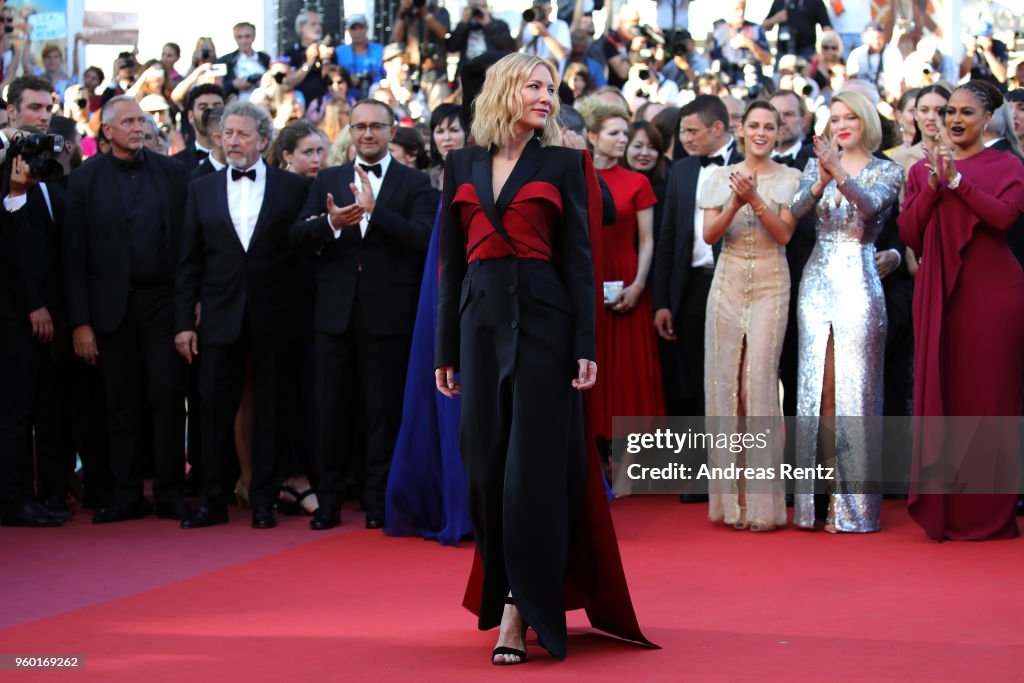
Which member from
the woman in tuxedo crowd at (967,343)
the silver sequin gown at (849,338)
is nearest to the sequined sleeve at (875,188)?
the silver sequin gown at (849,338)

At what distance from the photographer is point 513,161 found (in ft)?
14.4

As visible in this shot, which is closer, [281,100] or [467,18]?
[281,100]

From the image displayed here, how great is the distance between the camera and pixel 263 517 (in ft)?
22.6

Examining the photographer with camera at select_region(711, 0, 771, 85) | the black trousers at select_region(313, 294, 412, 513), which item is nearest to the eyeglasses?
the black trousers at select_region(313, 294, 412, 513)

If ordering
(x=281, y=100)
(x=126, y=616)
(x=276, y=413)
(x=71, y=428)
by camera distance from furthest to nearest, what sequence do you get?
(x=281, y=100) < (x=71, y=428) < (x=276, y=413) < (x=126, y=616)

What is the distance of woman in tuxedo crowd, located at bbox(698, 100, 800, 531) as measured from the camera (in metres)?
6.65

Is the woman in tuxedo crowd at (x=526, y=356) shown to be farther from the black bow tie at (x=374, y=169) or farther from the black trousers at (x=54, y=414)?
the black trousers at (x=54, y=414)

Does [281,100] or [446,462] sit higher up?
[281,100]

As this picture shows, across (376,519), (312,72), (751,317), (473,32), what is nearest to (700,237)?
(751,317)

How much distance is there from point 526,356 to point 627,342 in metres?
3.40

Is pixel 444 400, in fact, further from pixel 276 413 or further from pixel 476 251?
pixel 476 251

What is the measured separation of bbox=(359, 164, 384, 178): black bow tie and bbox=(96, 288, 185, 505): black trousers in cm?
115

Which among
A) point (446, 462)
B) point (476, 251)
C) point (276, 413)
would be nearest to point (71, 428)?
point (276, 413)

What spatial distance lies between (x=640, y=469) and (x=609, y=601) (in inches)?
131
